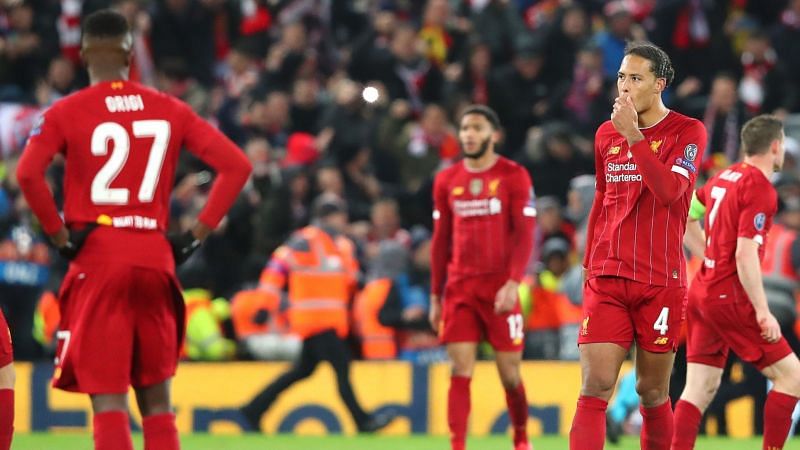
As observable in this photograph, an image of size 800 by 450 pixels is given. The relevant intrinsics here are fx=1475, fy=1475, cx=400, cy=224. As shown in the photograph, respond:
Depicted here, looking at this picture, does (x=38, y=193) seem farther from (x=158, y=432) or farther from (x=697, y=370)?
(x=697, y=370)

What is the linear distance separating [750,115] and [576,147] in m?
1.92

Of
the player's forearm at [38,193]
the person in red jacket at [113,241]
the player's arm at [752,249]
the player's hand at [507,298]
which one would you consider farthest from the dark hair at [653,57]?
the player's hand at [507,298]

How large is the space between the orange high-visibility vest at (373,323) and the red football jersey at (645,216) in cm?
728

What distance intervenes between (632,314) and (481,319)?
332 centimetres

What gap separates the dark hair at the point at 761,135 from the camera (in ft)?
29.0

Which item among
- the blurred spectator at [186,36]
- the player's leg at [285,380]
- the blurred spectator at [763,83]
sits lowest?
the player's leg at [285,380]

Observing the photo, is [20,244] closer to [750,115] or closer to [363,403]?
[363,403]

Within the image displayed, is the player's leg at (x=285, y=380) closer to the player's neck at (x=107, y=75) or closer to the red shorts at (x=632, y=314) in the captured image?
the red shorts at (x=632, y=314)

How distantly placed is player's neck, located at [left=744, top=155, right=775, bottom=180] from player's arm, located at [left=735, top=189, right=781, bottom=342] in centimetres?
27

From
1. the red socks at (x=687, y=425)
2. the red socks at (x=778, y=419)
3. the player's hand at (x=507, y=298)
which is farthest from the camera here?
the player's hand at (x=507, y=298)

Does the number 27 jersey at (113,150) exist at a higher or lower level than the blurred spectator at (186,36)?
lower

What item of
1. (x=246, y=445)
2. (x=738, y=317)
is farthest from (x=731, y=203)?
(x=246, y=445)

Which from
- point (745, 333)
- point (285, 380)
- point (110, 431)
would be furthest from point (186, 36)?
point (110, 431)

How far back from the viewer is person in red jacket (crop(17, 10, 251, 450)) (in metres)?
6.64
